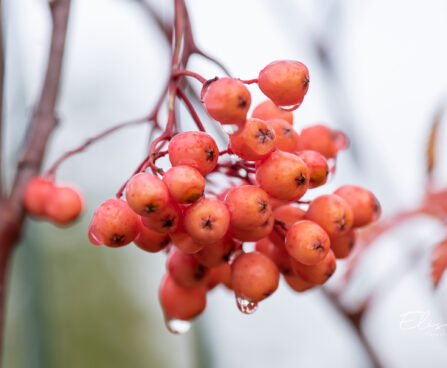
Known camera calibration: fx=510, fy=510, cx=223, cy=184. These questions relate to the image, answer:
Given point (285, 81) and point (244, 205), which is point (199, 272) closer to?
point (244, 205)

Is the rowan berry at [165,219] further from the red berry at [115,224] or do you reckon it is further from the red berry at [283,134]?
the red berry at [283,134]

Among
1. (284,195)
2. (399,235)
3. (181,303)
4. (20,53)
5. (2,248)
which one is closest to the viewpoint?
(284,195)

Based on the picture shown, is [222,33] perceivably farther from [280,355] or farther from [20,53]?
[280,355]

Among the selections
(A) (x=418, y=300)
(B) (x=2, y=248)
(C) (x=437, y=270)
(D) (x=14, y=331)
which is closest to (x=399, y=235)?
(A) (x=418, y=300)

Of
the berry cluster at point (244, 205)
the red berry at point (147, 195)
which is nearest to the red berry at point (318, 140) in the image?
the berry cluster at point (244, 205)

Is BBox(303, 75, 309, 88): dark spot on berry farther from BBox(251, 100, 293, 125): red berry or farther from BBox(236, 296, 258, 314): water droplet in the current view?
BBox(236, 296, 258, 314): water droplet

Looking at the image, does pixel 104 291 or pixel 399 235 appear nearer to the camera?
pixel 399 235

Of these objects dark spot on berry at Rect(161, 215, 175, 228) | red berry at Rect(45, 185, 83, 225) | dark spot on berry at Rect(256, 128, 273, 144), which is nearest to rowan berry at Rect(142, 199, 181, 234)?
dark spot on berry at Rect(161, 215, 175, 228)
